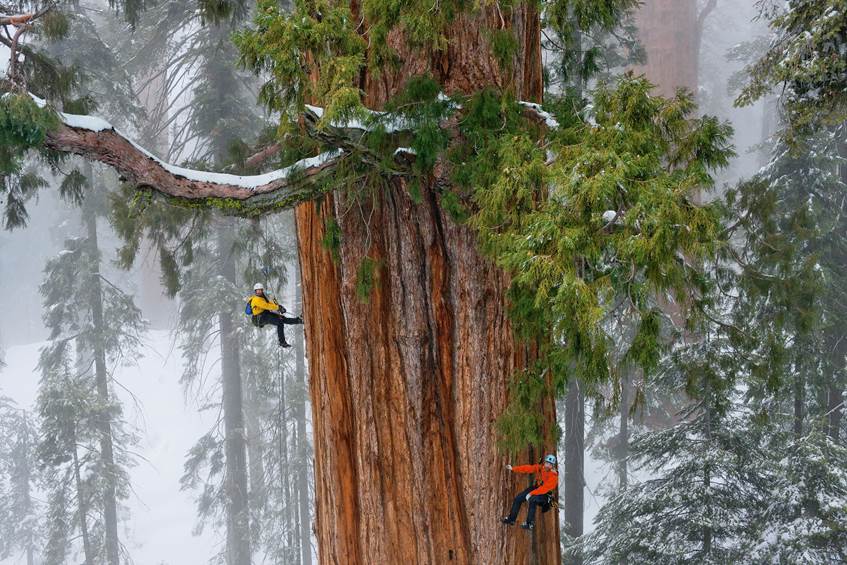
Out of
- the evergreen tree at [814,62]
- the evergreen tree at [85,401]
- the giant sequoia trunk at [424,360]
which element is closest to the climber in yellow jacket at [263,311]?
the giant sequoia trunk at [424,360]

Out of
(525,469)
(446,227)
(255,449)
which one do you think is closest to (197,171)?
(446,227)

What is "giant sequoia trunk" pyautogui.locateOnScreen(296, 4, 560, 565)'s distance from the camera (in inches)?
179

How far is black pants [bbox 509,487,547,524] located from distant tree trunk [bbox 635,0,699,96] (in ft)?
60.0

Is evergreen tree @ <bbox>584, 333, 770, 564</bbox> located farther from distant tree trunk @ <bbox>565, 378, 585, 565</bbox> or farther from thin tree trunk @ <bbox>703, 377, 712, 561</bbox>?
distant tree trunk @ <bbox>565, 378, 585, 565</bbox>

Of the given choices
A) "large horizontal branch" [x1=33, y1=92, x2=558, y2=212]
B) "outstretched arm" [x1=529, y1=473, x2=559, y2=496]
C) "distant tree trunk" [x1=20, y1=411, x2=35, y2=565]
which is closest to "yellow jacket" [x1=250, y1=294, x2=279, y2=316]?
"large horizontal branch" [x1=33, y1=92, x2=558, y2=212]

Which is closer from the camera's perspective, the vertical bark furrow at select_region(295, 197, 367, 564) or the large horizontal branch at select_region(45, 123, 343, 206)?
the large horizontal branch at select_region(45, 123, 343, 206)

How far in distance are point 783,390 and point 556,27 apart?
791cm

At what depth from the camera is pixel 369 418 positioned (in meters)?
4.76

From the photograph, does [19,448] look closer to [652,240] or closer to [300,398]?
[300,398]

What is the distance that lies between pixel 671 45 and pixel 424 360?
18929 mm

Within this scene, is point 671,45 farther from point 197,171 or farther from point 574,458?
point 197,171

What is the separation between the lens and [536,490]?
4609mm

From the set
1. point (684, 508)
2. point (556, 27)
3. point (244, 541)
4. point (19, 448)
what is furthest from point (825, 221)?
point (19, 448)

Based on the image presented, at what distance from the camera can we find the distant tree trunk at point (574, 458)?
1410 cm
